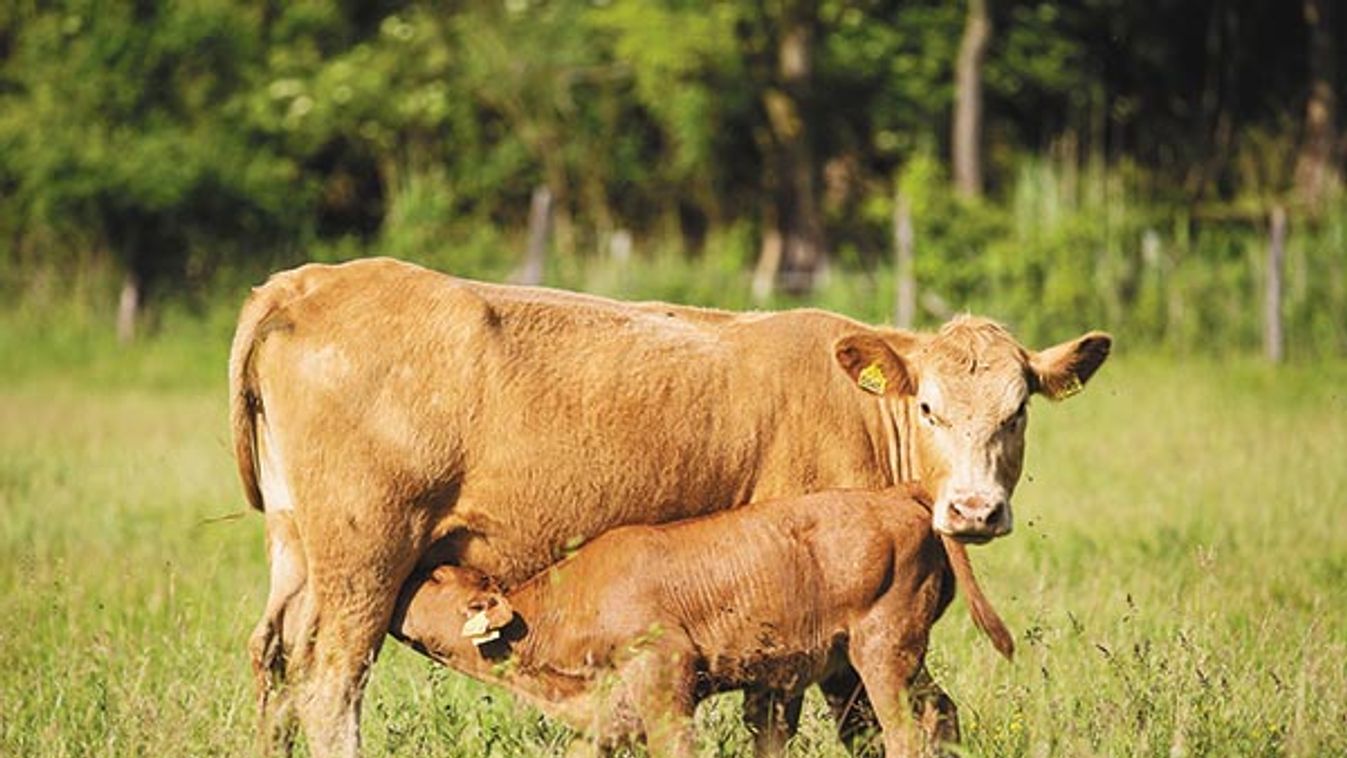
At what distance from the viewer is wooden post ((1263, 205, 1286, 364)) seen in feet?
67.5

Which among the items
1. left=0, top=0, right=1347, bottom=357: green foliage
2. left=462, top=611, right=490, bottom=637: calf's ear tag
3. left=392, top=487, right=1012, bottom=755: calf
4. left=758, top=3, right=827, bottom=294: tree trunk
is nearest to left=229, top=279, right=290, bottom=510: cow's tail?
left=392, top=487, right=1012, bottom=755: calf

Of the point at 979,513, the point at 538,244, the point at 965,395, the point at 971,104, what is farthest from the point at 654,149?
the point at 979,513

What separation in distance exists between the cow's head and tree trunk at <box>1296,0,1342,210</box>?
66.2 feet

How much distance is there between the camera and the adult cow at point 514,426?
709cm

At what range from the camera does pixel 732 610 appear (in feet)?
22.5

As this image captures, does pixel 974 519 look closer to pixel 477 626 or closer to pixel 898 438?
pixel 898 438

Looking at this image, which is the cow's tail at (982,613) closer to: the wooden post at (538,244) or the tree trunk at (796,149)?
the wooden post at (538,244)

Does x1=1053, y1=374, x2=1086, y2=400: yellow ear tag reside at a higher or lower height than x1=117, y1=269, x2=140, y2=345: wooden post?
higher

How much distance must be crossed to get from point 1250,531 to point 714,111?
20.4 m

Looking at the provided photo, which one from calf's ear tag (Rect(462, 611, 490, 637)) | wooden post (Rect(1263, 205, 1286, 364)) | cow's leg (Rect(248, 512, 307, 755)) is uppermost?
calf's ear tag (Rect(462, 611, 490, 637))

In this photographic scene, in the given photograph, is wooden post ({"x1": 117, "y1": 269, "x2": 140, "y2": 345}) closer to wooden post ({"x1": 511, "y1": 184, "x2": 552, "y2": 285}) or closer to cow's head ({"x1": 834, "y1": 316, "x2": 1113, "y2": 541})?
wooden post ({"x1": 511, "y1": 184, "x2": 552, "y2": 285})

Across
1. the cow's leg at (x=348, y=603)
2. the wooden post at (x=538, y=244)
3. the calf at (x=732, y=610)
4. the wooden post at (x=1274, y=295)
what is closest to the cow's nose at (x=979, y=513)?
the calf at (x=732, y=610)

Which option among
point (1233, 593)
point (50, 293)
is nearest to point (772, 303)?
point (50, 293)

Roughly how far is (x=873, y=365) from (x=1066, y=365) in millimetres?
713
